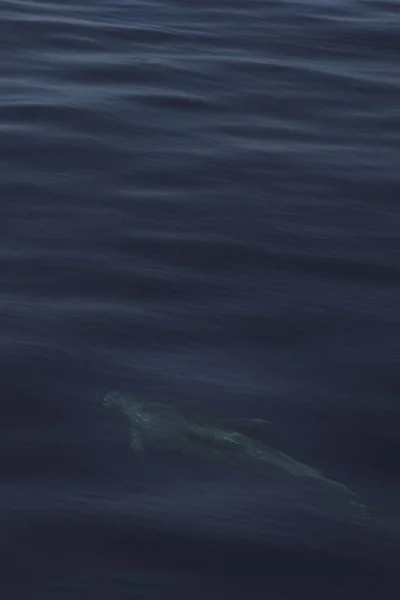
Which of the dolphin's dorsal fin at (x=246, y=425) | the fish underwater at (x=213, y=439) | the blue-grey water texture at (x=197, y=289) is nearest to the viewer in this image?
the blue-grey water texture at (x=197, y=289)

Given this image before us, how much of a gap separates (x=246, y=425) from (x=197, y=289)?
12876 mm

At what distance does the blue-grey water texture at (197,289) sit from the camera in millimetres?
43688

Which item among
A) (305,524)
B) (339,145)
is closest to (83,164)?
(339,145)

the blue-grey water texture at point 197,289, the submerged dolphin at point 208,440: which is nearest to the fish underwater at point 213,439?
the submerged dolphin at point 208,440

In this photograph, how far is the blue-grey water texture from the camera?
4369 centimetres

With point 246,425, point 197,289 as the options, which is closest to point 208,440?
point 246,425

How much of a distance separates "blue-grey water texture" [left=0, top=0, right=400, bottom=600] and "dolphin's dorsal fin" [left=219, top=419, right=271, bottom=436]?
60cm

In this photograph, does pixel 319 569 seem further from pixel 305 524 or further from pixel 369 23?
pixel 369 23

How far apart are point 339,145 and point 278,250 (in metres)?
14.4

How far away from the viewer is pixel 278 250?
63875mm

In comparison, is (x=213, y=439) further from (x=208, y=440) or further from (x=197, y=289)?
(x=197, y=289)

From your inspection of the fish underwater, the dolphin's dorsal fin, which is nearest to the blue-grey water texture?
the fish underwater

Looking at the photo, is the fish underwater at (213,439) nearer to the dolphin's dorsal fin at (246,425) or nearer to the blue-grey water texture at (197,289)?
the dolphin's dorsal fin at (246,425)

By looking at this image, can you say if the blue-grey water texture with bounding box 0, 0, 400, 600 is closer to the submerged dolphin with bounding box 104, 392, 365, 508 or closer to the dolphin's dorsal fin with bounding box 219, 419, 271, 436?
the submerged dolphin with bounding box 104, 392, 365, 508
